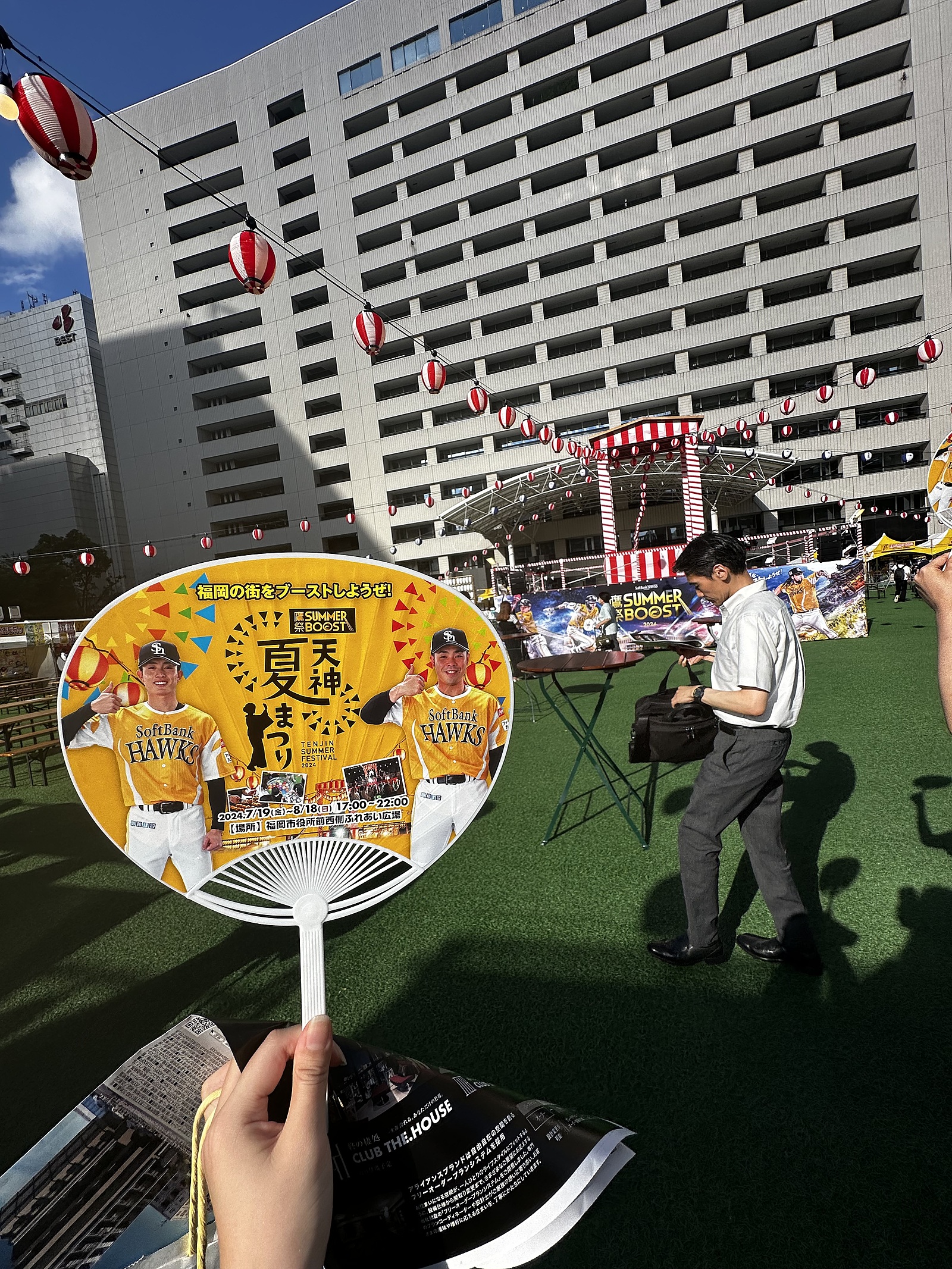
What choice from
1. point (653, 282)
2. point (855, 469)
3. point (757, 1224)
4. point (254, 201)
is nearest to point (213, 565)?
point (757, 1224)

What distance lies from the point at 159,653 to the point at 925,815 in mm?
4052

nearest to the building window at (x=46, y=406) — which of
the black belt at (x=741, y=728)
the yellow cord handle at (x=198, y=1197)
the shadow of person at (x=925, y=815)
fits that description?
the black belt at (x=741, y=728)

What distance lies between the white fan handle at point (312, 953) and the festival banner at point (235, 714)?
10 centimetres

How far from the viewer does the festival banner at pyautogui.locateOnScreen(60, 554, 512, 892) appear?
85 centimetres

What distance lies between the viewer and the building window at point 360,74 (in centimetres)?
2895

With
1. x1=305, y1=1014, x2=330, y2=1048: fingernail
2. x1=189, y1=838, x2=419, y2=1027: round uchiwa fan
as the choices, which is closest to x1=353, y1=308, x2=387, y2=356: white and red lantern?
x1=189, y1=838, x2=419, y2=1027: round uchiwa fan

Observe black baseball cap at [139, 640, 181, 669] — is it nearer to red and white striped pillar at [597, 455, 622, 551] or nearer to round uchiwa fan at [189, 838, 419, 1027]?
round uchiwa fan at [189, 838, 419, 1027]

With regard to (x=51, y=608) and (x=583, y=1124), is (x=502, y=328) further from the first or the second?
(x=583, y=1124)

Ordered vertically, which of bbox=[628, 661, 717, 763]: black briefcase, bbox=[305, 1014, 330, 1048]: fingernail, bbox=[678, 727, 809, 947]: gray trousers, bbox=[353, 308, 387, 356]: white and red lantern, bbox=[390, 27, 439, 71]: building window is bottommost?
bbox=[678, 727, 809, 947]: gray trousers

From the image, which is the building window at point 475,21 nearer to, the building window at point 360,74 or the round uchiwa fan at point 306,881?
the building window at point 360,74

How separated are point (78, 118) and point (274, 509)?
29.1 metres

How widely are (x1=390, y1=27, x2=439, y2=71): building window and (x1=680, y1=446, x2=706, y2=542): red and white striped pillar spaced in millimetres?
26738

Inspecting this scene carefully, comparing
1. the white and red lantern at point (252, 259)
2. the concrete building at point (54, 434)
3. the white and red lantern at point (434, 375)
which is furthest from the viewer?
the concrete building at point (54, 434)

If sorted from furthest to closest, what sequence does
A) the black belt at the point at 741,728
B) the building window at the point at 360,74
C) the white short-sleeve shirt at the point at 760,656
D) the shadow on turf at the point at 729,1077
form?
the building window at the point at 360,74, the black belt at the point at 741,728, the white short-sleeve shirt at the point at 760,656, the shadow on turf at the point at 729,1077
